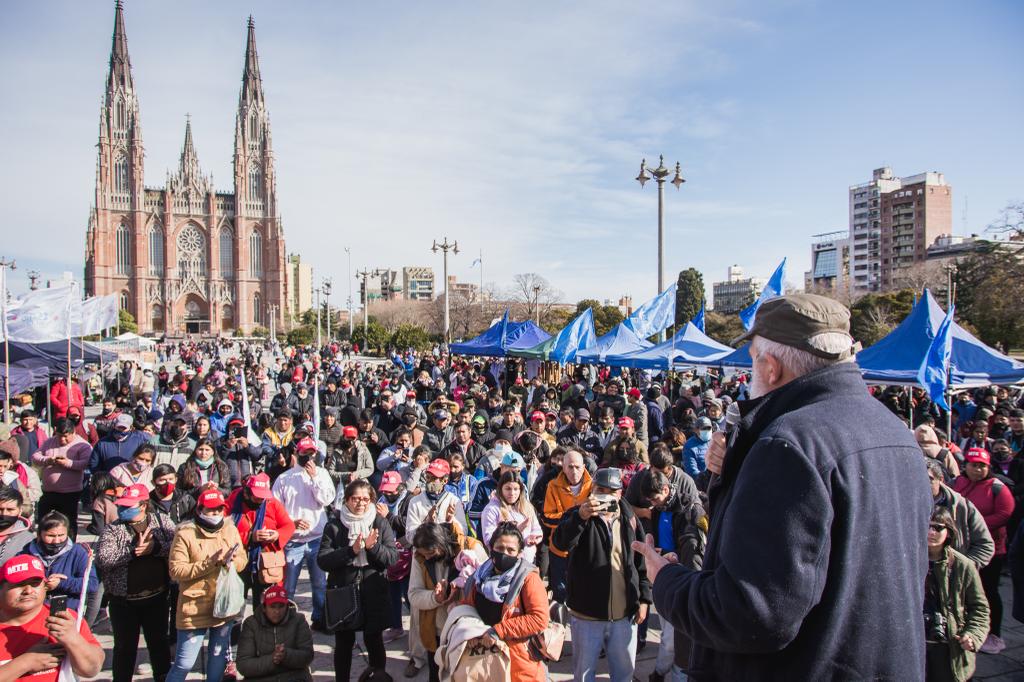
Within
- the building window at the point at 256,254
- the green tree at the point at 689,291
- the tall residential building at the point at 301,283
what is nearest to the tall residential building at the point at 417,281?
the tall residential building at the point at 301,283

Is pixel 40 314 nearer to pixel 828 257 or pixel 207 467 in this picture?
pixel 207 467

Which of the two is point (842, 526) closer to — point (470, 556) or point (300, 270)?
point (470, 556)

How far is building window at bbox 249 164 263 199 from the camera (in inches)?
3546

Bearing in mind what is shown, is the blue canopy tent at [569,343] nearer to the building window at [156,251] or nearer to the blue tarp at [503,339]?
the blue tarp at [503,339]

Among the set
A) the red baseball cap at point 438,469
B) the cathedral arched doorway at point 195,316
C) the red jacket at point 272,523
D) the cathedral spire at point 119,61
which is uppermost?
the cathedral spire at point 119,61

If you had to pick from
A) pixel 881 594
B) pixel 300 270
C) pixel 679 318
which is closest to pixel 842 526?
pixel 881 594

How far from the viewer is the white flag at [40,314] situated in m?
Result: 13.6

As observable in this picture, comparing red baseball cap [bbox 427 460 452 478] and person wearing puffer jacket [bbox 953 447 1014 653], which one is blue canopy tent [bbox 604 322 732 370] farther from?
red baseball cap [bbox 427 460 452 478]

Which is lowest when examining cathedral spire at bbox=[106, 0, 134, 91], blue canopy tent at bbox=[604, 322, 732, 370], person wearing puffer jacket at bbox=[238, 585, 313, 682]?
person wearing puffer jacket at bbox=[238, 585, 313, 682]

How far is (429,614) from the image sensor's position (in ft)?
14.3

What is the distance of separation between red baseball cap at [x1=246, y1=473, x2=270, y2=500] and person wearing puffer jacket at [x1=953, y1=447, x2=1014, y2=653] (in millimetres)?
5777

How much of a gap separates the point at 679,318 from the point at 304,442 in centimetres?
5189

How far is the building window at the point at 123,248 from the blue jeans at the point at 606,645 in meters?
94.6

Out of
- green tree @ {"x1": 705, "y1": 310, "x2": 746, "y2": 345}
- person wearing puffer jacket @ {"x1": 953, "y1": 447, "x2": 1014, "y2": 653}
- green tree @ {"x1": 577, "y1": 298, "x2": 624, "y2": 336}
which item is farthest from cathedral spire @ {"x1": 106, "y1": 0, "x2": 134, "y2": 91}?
person wearing puffer jacket @ {"x1": 953, "y1": 447, "x2": 1014, "y2": 653}
